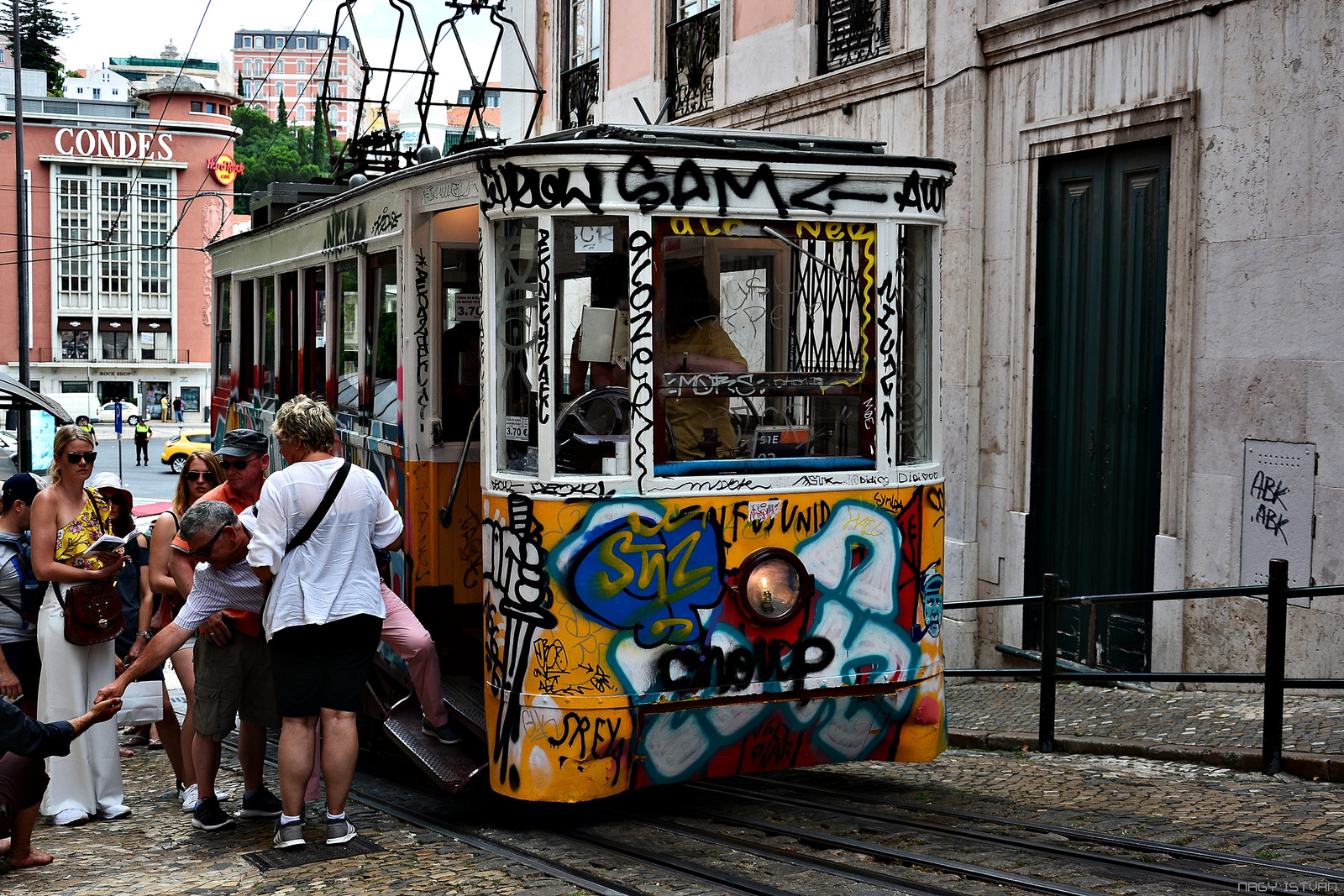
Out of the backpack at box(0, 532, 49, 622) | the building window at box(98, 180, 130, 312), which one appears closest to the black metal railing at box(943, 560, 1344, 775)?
the backpack at box(0, 532, 49, 622)

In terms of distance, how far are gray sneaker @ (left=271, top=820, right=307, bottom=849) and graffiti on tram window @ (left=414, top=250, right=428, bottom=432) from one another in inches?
74.5

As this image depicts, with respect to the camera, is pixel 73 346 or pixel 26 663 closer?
pixel 26 663

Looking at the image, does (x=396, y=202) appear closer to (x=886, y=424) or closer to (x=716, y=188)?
(x=716, y=188)

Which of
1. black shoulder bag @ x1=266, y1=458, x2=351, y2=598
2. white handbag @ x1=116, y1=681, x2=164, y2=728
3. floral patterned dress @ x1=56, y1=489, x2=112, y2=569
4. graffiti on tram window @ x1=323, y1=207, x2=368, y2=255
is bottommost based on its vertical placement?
white handbag @ x1=116, y1=681, x2=164, y2=728

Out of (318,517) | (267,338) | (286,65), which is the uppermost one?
(286,65)

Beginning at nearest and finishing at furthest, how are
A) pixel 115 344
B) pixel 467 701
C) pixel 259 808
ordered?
pixel 259 808 → pixel 467 701 → pixel 115 344

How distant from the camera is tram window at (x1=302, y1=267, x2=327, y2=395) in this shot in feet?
26.2

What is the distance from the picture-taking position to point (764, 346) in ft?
18.7

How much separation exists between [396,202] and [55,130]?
61.1 metres

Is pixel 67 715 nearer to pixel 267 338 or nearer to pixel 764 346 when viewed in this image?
pixel 764 346

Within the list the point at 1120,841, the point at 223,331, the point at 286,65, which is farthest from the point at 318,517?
the point at 286,65

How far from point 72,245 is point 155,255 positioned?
14.1ft

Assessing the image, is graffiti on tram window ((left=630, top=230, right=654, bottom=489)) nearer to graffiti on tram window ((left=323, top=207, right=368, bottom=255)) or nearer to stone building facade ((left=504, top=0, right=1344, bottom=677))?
graffiti on tram window ((left=323, top=207, right=368, bottom=255))

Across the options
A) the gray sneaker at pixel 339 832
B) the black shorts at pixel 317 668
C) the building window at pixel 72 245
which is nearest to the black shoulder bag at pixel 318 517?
the black shorts at pixel 317 668
